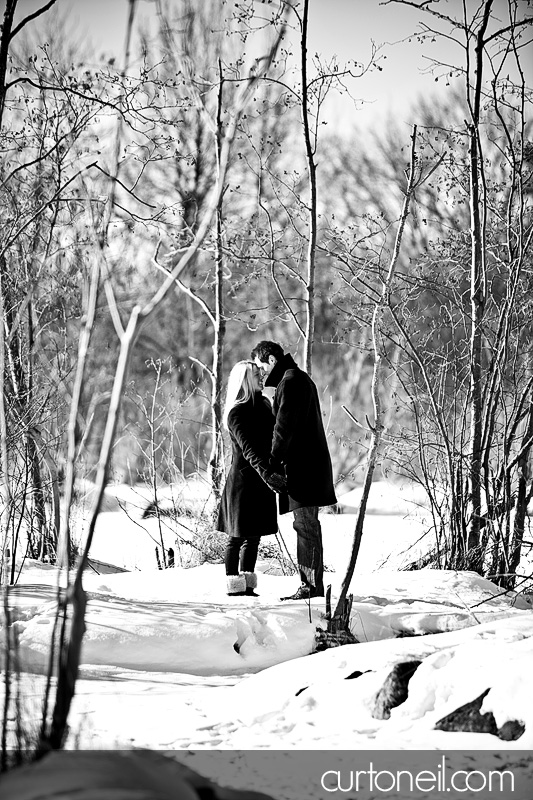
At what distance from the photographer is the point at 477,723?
8.02 feet

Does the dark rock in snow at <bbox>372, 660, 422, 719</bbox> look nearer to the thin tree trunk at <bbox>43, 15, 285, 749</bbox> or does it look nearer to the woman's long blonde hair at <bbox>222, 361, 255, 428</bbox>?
the thin tree trunk at <bbox>43, 15, 285, 749</bbox>

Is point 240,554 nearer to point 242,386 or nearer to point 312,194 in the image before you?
point 242,386

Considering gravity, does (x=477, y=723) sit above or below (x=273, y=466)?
below

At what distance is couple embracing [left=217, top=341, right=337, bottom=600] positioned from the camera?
185 inches

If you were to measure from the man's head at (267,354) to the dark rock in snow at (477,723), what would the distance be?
8.85ft

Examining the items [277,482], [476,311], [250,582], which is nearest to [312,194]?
[476,311]

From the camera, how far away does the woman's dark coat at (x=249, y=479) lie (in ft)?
15.9

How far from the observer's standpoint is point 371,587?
5.11 meters

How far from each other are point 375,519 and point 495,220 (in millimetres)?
4065

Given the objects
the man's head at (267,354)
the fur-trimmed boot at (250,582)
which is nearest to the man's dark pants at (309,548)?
the fur-trimmed boot at (250,582)

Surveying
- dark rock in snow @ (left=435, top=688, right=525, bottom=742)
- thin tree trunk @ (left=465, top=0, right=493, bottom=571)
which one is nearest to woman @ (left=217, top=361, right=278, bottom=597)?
thin tree trunk @ (left=465, top=0, right=493, bottom=571)

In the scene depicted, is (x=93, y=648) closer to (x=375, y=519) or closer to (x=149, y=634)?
(x=149, y=634)

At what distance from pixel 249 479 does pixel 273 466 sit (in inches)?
10.0

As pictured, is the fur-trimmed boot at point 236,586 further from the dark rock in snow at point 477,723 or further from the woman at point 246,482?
the dark rock in snow at point 477,723
